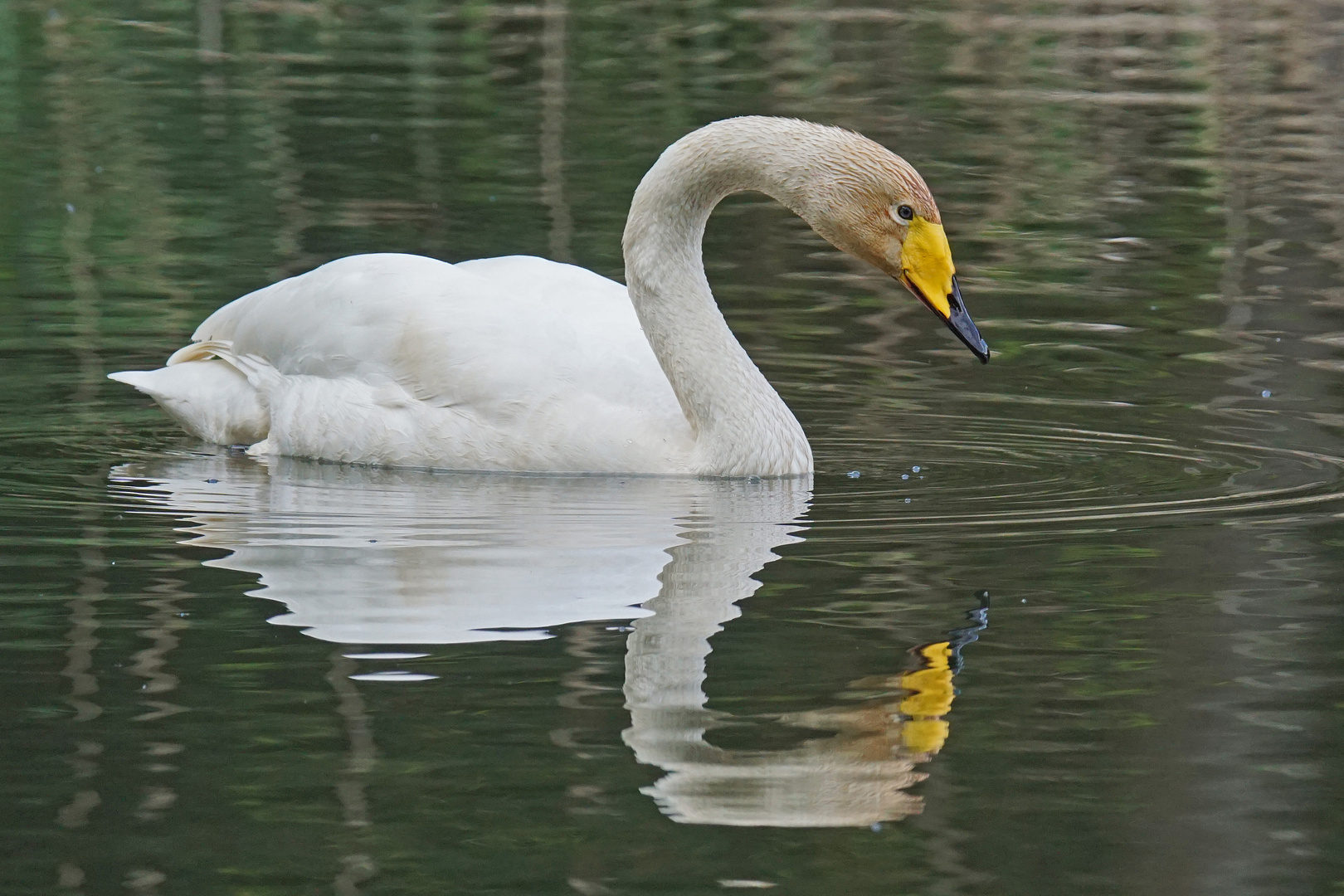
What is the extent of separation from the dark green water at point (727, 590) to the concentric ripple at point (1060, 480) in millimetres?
25

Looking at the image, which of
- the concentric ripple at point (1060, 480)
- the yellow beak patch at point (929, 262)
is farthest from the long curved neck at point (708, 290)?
the yellow beak patch at point (929, 262)

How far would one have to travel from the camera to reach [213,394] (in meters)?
8.54

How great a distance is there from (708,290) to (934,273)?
94 cm

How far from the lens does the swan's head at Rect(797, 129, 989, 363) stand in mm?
7453

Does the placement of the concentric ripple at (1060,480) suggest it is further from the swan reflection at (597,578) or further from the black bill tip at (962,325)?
the black bill tip at (962,325)

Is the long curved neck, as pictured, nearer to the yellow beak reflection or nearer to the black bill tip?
the yellow beak reflection

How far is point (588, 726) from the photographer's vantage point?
497 cm

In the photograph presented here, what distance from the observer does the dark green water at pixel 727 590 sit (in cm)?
438

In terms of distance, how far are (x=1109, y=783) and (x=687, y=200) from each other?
3675 millimetres

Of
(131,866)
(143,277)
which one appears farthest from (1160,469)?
(143,277)

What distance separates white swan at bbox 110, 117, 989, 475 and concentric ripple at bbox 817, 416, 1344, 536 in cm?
47

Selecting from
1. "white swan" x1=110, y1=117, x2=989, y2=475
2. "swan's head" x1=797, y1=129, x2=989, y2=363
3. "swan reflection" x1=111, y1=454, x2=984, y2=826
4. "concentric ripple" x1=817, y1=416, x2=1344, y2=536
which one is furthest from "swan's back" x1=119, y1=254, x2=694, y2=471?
"swan's head" x1=797, y1=129, x2=989, y2=363

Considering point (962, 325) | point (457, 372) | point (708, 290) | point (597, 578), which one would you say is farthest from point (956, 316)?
point (597, 578)

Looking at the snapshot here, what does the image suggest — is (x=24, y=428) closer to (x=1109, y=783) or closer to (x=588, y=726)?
(x=588, y=726)
